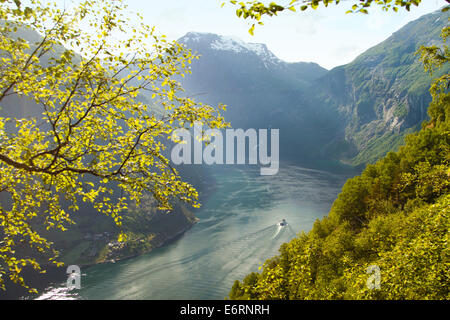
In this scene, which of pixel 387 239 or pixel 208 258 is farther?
pixel 208 258

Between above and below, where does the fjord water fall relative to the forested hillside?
below

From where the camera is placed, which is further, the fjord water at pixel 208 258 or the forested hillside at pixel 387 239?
the fjord water at pixel 208 258

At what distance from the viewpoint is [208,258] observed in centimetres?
10675

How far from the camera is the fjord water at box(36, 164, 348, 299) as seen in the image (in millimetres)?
89562

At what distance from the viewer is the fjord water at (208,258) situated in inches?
3526

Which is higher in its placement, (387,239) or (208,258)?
(387,239)

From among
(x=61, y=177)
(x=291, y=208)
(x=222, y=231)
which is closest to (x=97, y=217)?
(x=222, y=231)

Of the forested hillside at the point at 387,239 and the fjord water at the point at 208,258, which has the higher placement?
the forested hillside at the point at 387,239

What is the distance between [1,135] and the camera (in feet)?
30.9

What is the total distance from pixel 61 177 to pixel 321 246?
41.8 metres

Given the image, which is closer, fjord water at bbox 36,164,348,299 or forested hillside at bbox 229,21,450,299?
forested hillside at bbox 229,21,450,299
